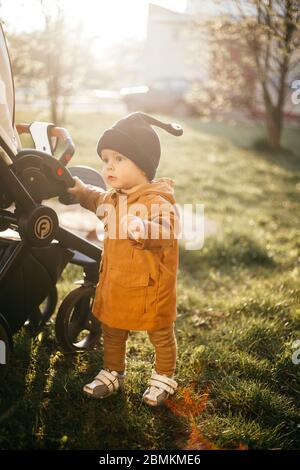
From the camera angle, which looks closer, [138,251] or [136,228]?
[136,228]

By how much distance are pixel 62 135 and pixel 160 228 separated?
0.79m

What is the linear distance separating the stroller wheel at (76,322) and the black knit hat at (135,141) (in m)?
0.82

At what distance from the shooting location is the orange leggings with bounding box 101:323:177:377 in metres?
2.44

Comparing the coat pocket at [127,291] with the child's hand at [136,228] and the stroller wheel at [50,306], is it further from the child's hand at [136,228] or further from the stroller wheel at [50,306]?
the stroller wheel at [50,306]

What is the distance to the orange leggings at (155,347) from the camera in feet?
8.00

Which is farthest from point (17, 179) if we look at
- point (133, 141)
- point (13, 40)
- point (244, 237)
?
point (13, 40)

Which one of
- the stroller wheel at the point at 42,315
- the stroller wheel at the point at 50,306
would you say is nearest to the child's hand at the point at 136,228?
the stroller wheel at the point at 42,315

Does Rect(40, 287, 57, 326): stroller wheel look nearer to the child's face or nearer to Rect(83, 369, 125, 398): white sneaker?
Rect(83, 369, 125, 398): white sneaker

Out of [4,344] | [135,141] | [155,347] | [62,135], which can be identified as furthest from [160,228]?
[4,344]

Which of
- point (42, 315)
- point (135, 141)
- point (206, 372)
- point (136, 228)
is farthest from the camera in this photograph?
point (42, 315)

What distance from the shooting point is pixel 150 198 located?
2.23 meters

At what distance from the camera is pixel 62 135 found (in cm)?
254

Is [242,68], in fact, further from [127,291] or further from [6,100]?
[127,291]

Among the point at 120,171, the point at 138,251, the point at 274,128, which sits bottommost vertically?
the point at 274,128
